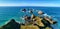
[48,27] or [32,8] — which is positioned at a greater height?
[32,8]

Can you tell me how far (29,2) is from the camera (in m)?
0.81

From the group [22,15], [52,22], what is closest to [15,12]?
[22,15]

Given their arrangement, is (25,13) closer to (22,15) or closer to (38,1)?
(22,15)

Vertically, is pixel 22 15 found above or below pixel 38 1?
below

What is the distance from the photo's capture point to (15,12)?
0.80m

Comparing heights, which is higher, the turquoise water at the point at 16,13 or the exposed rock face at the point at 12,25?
A: the turquoise water at the point at 16,13

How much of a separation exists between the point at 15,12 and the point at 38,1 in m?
0.19

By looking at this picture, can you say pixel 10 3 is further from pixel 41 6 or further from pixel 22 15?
pixel 41 6

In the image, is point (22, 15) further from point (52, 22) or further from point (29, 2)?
point (52, 22)

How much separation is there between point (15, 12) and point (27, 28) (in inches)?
5.8

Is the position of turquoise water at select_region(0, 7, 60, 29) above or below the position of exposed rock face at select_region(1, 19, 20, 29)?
above

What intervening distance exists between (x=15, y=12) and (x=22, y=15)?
6 cm

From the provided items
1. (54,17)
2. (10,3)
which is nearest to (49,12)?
(54,17)

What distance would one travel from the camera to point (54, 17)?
2.63 ft
